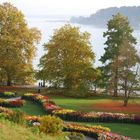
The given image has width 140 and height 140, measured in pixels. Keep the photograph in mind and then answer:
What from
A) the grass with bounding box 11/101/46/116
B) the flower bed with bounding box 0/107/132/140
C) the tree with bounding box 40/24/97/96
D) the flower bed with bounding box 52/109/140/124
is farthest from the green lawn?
the flower bed with bounding box 0/107/132/140

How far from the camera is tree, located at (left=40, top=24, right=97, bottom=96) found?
54719mm

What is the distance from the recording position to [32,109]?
139 ft

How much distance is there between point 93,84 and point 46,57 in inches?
252

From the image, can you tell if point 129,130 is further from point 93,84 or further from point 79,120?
point 93,84

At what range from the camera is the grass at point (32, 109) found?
40.3 metres

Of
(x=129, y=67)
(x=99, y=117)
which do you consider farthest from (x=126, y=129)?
(x=129, y=67)

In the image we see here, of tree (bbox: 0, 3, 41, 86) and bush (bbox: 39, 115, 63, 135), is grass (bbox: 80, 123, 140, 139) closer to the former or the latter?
bush (bbox: 39, 115, 63, 135)

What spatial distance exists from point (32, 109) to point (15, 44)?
17.0m

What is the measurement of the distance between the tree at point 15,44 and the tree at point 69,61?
10.3 ft

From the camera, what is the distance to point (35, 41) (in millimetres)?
60281

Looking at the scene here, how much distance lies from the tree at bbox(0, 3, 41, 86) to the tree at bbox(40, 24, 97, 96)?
3149 millimetres

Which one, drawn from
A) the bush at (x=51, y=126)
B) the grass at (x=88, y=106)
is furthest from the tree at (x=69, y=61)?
the bush at (x=51, y=126)

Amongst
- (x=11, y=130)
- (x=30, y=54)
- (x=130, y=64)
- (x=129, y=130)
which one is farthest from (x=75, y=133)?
(x=30, y=54)

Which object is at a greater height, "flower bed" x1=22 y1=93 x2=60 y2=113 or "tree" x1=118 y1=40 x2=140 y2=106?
"tree" x1=118 y1=40 x2=140 y2=106
